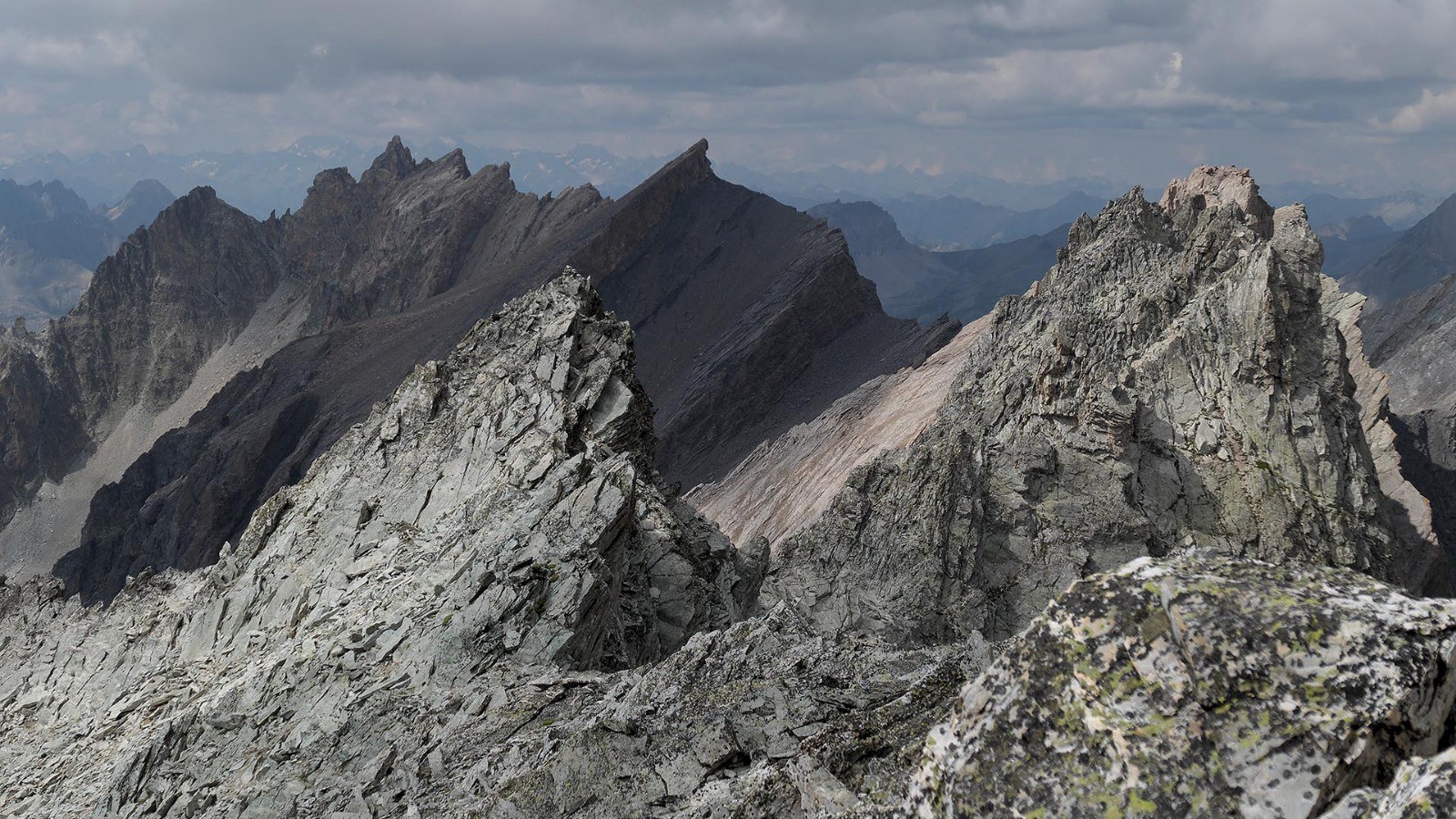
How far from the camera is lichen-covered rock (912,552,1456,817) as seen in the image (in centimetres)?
729

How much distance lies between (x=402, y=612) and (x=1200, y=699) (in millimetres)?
16760

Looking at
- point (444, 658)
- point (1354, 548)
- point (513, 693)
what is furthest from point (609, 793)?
point (1354, 548)

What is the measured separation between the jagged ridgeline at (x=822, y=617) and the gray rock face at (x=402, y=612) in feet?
0.35

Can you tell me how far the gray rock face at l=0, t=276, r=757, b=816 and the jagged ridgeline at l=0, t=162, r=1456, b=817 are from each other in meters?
0.11

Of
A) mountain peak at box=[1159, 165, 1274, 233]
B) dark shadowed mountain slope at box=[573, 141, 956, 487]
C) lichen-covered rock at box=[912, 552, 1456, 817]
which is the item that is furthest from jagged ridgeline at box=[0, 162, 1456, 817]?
dark shadowed mountain slope at box=[573, 141, 956, 487]

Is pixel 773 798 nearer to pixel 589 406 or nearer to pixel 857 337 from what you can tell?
pixel 589 406

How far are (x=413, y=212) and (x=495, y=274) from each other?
48.9 m

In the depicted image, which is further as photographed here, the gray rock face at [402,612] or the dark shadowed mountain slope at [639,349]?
the dark shadowed mountain slope at [639,349]

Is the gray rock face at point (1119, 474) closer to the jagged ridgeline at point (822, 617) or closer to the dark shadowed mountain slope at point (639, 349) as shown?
the jagged ridgeline at point (822, 617)

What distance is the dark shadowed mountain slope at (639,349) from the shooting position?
414 feet

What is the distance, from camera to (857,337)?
138m

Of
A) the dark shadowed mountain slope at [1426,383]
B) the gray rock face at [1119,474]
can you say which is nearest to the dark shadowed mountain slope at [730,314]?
the dark shadowed mountain slope at [1426,383]

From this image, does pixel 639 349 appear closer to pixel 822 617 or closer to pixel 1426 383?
pixel 1426 383

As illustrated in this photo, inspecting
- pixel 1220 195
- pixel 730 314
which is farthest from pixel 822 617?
pixel 730 314
